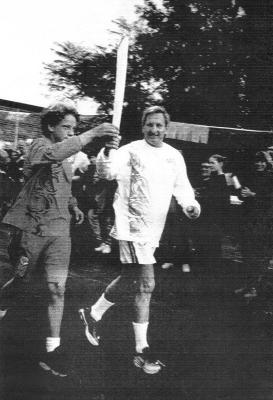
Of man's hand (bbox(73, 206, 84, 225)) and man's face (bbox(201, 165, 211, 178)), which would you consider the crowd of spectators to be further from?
man's hand (bbox(73, 206, 84, 225))

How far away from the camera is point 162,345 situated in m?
2.29

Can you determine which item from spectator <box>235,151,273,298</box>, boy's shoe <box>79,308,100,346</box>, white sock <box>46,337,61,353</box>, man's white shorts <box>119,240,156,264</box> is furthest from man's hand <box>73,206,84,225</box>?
spectator <box>235,151,273,298</box>

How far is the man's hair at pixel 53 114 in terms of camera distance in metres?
2.13

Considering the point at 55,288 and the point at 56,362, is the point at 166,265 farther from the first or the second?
the point at 56,362

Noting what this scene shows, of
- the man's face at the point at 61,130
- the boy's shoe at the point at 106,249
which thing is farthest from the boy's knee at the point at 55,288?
the man's face at the point at 61,130

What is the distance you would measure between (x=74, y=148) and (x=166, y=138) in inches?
23.3

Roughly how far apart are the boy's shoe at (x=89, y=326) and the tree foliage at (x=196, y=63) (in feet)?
3.58

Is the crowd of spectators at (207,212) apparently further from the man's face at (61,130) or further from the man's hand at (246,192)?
the man's face at (61,130)

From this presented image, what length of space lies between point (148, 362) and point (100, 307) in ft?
1.21

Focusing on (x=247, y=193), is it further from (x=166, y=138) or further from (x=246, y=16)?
(x=246, y=16)

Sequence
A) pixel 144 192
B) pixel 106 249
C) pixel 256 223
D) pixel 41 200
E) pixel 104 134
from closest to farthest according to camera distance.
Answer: pixel 104 134, pixel 41 200, pixel 144 192, pixel 106 249, pixel 256 223

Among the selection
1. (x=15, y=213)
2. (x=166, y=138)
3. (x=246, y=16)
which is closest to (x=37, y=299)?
(x=15, y=213)

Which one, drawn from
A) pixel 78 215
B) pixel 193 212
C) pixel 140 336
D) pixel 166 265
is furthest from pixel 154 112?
pixel 140 336

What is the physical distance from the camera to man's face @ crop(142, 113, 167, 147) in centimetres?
226
